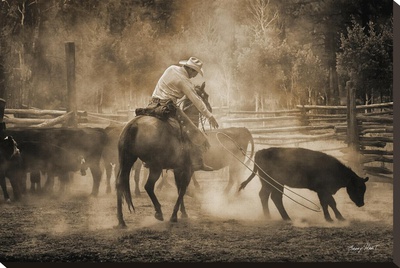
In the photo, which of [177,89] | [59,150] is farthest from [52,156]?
[177,89]

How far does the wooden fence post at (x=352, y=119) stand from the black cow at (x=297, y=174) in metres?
0.66

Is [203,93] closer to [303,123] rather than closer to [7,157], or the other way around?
[303,123]

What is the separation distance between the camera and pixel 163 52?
7.79 m

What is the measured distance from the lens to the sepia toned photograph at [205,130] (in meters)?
7.31

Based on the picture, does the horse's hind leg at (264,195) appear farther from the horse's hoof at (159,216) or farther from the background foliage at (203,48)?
the horse's hoof at (159,216)

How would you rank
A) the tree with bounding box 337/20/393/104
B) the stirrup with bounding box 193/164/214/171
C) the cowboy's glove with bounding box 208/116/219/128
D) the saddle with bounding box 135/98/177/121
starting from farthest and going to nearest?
the tree with bounding box 337/20/393/104
the stirrup with bounding box 193/164/214/171
the cowboy's glove with bounding box 208/116/219/128
the saddle with bounding box 135/98/177/121

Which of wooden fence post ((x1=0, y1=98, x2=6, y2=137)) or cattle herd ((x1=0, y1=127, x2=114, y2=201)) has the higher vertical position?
wooden fence post ((x1=0, y1=98, x2=6, y2=137))

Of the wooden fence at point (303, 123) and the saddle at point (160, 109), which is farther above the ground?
the saddle at point (160, 109)

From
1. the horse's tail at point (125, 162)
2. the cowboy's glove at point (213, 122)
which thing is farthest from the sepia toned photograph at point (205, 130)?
the horse's tail at point (125, 162)

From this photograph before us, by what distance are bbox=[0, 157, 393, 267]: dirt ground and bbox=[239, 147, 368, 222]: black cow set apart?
0.17 metres

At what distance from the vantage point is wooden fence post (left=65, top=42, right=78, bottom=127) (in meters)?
7.80

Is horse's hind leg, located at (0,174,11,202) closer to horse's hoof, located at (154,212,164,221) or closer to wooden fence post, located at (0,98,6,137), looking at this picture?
wooden fence post, located at (0,98,6,137)
